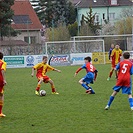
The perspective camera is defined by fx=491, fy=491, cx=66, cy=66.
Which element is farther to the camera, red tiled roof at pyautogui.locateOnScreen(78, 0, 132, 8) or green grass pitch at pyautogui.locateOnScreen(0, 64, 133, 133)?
red tiled roof at pyautogui.locateOnScreen(78, 0, 132, 8)

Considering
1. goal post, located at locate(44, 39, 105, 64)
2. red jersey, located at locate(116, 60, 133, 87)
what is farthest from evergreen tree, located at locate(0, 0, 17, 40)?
red jersey, located at locate(116, 60, 133, 87)

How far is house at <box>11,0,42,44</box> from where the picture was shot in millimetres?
66938

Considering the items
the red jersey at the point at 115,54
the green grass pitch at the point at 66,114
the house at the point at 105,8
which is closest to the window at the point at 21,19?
the house at the point at 105,8

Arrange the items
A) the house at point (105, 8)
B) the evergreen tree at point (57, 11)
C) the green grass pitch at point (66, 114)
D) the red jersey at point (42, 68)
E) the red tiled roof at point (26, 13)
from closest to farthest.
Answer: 1. the green grass pitch at point (66, 114)
2. the red jersey at point (42, 68)
3. the red tiled roof at point (26, 13)
4. the evergreen tree at point (57, 11)
5. the house at point (105, 8)

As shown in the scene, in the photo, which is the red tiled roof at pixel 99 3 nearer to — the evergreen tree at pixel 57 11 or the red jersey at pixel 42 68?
the evergreen tree at pixel 57 11

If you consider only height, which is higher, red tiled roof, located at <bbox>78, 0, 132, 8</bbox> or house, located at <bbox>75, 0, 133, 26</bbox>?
red tiled roof, located at <bbox>78, 0, 132, 8</bbox>

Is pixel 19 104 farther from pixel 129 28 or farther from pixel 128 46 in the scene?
pixel 129 28

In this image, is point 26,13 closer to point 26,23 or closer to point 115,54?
point 26,23

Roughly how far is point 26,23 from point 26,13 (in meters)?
2.70

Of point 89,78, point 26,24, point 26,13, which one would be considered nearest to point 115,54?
point 89,78

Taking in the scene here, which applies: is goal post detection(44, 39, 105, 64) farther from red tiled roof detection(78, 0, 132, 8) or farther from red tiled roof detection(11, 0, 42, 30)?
red tiled roof detection(78, 0, 132, 8)

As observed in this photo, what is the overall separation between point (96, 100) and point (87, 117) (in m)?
3.71

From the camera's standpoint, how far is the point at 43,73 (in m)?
18.0

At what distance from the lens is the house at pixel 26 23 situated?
66.9 m
